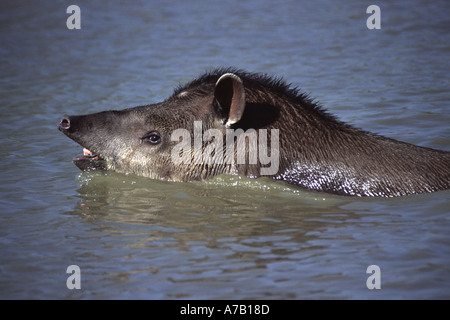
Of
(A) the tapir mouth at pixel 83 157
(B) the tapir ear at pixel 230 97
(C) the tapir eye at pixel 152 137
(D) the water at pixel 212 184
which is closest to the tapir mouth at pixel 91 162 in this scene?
(A) the tapir mouth at pixel 83 157

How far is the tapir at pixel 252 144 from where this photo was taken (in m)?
7.18

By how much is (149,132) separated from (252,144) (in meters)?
1.16

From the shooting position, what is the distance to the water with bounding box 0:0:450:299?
5656mm

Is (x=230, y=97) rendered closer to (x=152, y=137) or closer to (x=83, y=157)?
(x=152, y=137)

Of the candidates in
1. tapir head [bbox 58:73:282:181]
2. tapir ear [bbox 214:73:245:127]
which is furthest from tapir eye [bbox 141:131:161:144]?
tapir ear [bbox 214:73:245:127]

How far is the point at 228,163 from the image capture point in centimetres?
744

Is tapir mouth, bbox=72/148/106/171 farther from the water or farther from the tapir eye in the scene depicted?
the tapir eye

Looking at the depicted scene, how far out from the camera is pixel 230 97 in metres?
7.30

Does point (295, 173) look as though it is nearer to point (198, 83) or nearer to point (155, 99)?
point (198, 83)

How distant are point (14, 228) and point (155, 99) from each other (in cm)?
516

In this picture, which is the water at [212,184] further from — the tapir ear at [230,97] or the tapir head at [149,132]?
the tapir ear at [230,97]

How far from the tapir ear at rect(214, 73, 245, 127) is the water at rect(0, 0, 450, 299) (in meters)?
0.69
